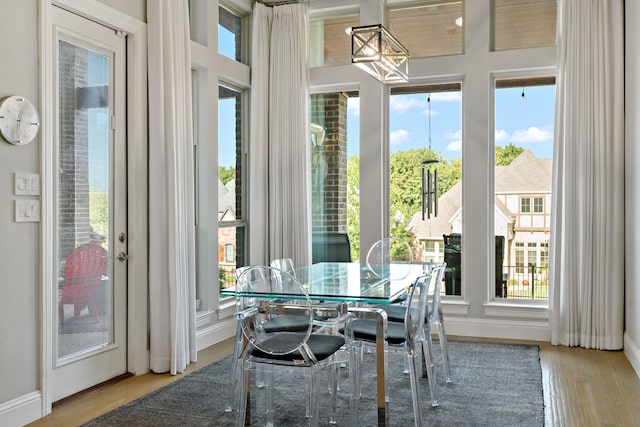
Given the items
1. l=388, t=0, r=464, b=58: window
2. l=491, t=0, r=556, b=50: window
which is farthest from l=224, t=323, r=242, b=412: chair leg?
l=491, t=0, r=556, b=50: window

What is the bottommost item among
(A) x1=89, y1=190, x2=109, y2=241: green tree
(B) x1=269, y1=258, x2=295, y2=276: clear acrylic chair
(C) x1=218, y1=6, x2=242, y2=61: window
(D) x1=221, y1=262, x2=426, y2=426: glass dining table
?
(D) x1=221, y1=262, x2=426, y2=426: glass dining table

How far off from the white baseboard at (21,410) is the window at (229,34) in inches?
126

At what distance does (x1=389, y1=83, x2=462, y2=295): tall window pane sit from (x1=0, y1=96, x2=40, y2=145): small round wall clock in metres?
3.30

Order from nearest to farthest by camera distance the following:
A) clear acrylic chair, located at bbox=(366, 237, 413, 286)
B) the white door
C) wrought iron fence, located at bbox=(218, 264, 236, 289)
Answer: the white door, clear acrylic chair, located at bbox=(366, 237, 413, 286), wrought iron fence, located at bbox=(218, 264, 236, 289)

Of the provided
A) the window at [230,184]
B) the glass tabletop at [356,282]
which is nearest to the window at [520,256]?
the glass tabletop at [356,282]

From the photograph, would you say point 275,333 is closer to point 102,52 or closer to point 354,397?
point 354,397

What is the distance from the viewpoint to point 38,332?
330cm

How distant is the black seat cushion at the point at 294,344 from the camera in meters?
2.91

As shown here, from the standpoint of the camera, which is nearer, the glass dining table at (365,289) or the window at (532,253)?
the glass dining table at (365,289)

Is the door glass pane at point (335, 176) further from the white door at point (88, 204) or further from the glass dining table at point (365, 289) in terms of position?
the white door at point (88, 204)

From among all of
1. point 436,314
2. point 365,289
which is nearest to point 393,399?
point 436,314

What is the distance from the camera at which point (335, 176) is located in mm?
5820

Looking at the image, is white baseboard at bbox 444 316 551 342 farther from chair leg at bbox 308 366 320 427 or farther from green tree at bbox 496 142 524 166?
chair leg at bbox 308 366 320 427

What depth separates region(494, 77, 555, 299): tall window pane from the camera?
5234 millimetres
